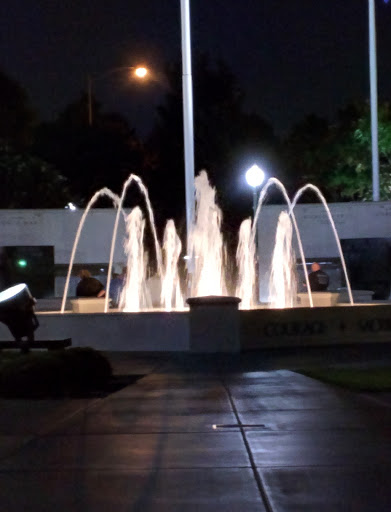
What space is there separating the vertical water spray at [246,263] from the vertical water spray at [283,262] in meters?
0.73

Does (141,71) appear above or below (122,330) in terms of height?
above

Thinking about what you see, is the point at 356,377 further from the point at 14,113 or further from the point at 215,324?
the point at 14,113

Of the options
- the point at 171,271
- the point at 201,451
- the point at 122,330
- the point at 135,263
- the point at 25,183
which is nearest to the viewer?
the point at 201,451

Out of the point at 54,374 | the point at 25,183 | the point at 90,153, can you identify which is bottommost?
the point at 54,374

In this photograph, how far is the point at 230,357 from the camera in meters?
17.4

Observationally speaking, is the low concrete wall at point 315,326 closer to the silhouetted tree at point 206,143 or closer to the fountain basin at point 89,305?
the fountain basin at point 89,305

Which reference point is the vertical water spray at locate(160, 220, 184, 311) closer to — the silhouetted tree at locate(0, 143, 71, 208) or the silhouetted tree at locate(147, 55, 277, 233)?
the silhouetted tree at locate(147, 55, 277, 233)

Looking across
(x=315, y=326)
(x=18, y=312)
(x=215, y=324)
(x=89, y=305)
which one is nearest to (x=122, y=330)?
(x=215, y=324)

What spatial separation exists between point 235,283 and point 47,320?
600 inches

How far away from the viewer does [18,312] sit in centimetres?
1580

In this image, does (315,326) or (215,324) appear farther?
(315,326)

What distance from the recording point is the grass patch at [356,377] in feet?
41.4

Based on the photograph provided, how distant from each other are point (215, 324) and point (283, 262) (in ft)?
38.7

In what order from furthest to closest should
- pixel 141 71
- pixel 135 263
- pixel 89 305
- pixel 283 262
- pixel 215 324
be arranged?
pixel 135 263 → pixel 283 262 → pixel 141 71 → pixel 89 305 → pixel 215 324
